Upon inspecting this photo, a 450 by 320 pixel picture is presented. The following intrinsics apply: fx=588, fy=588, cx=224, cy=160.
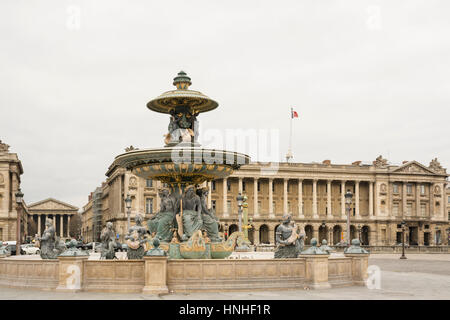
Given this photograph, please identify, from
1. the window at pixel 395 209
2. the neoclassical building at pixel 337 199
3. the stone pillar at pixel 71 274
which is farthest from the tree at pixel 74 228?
the stone pillar at pixel 71 274

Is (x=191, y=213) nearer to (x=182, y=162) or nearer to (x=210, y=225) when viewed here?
(x=210, y=225)

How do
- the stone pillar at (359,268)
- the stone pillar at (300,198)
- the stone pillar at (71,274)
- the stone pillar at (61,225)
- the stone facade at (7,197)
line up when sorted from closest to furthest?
1. the stone pillar at (71,274)
2. the stone pillar at (359,268)
3. the stone facade at (7,197)
4. the stone pillar at (300,198)
5. the stone pillar at (61,225)

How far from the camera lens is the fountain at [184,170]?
1565 centimetres

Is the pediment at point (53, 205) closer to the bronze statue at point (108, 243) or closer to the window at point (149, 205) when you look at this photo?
the window at point (149, 205)

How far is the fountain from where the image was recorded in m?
15.6

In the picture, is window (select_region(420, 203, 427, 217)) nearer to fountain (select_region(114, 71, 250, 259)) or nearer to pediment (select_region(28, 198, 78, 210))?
fountain (select_region(114, 71, 250, 259))

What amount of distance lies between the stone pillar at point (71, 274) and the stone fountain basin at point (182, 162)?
13.7 ft

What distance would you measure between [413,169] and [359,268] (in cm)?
9002

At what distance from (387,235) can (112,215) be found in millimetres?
45844

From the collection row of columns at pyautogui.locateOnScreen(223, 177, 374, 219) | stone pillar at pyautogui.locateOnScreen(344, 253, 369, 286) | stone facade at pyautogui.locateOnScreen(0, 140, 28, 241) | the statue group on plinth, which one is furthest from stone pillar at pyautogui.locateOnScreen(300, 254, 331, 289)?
row of columns at pyautogui.locateOnScreen(223, 177, 374, 219)
